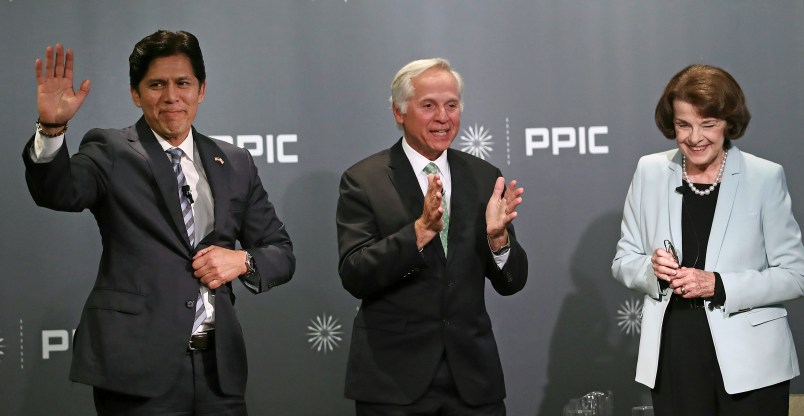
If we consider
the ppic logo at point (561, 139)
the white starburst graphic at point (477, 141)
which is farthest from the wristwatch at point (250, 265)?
the ppic logo at point (561, 139)

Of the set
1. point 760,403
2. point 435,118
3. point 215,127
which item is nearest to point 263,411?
point 215,127

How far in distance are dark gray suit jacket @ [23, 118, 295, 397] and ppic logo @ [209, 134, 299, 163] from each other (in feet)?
4.54

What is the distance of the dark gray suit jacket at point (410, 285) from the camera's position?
3.03m

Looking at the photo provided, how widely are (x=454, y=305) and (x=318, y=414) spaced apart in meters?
1.63

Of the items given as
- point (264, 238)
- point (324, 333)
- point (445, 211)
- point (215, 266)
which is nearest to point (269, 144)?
point (324, 333)

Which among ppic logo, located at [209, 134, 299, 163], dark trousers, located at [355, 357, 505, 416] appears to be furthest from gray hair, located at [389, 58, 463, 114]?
ppic logo, located at [209, 134, 299, 163]

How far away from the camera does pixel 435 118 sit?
127 inches

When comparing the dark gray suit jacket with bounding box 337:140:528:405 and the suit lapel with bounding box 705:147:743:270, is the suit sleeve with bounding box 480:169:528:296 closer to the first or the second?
the dark gray suit jacket with bounding box 337:140:528:405

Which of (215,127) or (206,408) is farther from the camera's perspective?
(215,127)

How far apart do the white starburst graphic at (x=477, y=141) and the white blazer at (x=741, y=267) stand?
1.29 m

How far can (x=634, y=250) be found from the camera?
3.37 metres

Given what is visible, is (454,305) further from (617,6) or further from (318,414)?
(617,6)

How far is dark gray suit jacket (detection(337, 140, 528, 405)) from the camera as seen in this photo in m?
3.03

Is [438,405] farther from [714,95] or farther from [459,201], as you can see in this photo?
[714,95]
